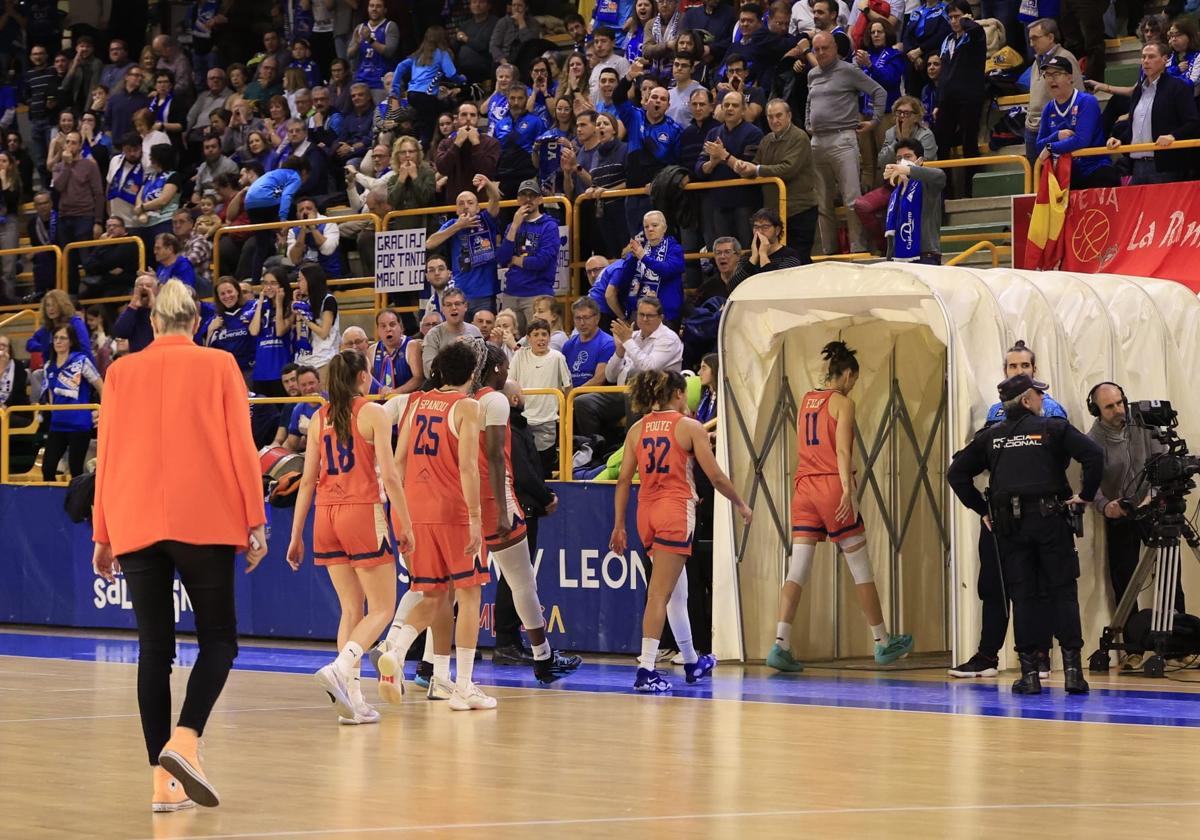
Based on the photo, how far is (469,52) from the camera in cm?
2259

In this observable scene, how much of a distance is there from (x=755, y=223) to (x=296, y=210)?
7.52m

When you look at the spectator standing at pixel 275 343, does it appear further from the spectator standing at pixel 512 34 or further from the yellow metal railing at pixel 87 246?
the spectator standing at pixel 512 34

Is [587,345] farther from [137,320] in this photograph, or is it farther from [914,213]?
[137,320]

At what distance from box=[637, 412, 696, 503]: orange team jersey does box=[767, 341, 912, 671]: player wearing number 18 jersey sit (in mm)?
1268

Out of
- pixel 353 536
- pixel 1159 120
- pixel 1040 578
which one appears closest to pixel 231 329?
pixel 353 536

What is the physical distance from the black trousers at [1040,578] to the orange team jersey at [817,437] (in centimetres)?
162

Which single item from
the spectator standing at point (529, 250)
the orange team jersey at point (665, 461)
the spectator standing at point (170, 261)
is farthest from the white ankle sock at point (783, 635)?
the spectator standing at point (170, 261)

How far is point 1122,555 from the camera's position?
13641 millimetres

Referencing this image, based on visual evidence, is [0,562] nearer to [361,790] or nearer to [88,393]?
[88,393]

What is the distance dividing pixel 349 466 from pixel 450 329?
579 centimetres

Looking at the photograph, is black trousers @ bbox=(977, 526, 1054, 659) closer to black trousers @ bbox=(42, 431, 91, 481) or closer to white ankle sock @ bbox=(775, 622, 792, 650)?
white ankle sock @ bbox=(775, 622, 792, 650)

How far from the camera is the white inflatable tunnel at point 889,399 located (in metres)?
13.5

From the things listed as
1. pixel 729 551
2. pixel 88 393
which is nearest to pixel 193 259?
pixel 88 393

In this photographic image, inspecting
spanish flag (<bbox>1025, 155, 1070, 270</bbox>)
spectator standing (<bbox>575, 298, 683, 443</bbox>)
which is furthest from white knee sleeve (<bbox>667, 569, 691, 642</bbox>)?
spanish flag (<bbox>1025, 155, 1070, 270</bbox>)
